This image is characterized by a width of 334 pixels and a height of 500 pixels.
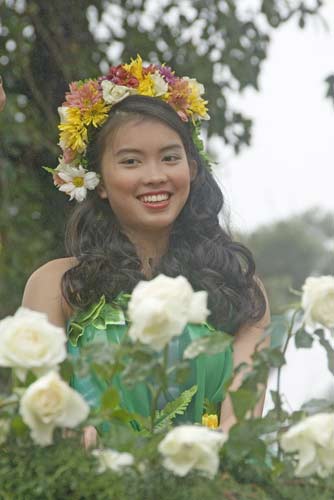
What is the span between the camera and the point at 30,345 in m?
1.60

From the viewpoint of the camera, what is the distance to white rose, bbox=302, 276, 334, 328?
1.65 meters

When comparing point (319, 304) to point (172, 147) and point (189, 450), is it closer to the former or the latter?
point (189, 450)

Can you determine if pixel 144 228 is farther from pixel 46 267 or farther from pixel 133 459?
pixel 133 459

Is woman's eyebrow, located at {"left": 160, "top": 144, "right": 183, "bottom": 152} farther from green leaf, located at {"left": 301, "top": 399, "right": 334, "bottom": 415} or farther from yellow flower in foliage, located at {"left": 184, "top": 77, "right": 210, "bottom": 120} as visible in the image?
green leaf, located at {"left": 301, "top": 399, "right": 334, "bottom": 415}

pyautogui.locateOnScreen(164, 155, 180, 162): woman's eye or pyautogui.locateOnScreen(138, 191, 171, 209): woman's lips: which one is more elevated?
pyautogui.locateOnScreen(164, 155, 180, 162): woman's eye

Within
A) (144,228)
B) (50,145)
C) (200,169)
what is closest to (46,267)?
(144,228)

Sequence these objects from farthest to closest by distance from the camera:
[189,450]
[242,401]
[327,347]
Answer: [327,347] < [242,401] < [189,450]

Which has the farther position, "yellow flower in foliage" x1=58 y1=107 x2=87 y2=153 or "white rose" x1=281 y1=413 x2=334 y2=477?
"yellow flower in foliage" x1=58 y1=107 x2=87 y2=153

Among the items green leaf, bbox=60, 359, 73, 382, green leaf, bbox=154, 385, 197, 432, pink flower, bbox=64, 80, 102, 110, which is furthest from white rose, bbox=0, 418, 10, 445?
pink flower, bbox=64, 80, 102, 110

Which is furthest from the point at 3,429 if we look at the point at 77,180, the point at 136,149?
the point at 77,180

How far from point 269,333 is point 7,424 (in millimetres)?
411

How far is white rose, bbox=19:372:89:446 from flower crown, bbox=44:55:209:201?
1673 millimetres

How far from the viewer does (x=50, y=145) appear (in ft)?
20.3

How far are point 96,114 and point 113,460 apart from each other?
5.89ft
